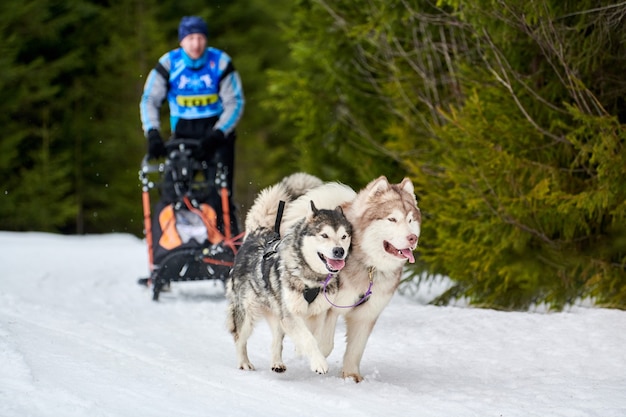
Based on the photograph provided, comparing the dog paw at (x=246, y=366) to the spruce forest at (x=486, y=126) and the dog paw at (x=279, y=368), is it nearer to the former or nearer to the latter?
the dog paw at (x=279, y=368)

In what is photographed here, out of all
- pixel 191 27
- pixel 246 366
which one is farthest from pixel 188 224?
pixel 246 366

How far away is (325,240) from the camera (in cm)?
543

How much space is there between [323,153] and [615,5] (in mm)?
6007

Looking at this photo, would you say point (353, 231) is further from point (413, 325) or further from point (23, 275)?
point (23, 275)

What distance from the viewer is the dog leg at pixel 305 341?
17.4ft

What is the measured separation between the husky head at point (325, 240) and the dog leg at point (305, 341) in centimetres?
34

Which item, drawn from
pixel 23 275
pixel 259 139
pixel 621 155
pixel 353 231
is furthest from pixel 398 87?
pixel 259 139

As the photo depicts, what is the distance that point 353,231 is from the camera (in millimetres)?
5715

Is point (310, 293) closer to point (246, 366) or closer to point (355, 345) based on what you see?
point (355, 345)

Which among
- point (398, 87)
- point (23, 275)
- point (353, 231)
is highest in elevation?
point (398, 87)

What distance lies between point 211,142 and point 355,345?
4.06m

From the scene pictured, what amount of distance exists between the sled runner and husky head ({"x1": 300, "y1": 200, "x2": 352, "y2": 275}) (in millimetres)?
3128

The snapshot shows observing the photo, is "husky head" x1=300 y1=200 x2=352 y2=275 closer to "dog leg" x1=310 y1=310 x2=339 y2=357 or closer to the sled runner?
"dog leg" x1=310 y1=310 x2=339 y2=357

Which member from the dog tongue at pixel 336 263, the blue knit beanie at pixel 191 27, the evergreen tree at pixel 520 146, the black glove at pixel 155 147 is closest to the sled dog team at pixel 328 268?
the dog tongue at pixel 336 263
